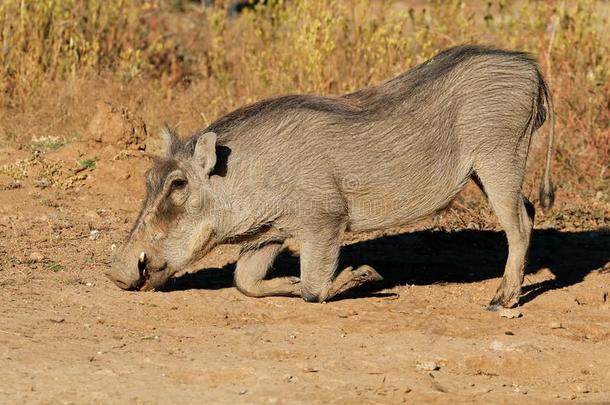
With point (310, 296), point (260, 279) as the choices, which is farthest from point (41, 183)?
Answer: point (310, 296)

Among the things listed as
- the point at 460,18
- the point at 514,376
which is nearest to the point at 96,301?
the point at 514,376

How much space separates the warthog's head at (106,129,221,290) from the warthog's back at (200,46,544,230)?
0.57 ft

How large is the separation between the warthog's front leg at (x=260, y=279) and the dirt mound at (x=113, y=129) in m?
2.06

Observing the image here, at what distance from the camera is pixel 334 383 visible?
4031 mm

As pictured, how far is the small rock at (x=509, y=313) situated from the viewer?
532 centimetres

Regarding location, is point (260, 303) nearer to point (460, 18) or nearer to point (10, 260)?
point (10, 260)

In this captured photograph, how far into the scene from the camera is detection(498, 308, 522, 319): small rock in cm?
532

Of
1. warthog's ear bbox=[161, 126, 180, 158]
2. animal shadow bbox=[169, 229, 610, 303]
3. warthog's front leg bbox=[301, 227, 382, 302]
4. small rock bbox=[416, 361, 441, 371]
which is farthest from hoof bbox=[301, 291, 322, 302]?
small rock bbox=[416, 361, 441, 371]

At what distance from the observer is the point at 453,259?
21.4 ft

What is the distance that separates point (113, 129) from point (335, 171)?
2373 millimetres

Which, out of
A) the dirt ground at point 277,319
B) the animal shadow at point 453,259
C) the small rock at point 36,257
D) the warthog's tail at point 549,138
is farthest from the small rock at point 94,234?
the warthog's tail at point 549,138

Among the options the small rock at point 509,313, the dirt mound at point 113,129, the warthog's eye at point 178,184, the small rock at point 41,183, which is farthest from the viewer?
the dirt mound at point 113,129

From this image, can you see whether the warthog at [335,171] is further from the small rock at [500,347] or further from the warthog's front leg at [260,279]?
the small rock at [500,347]

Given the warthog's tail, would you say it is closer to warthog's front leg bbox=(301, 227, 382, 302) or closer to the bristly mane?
the bristly mane
